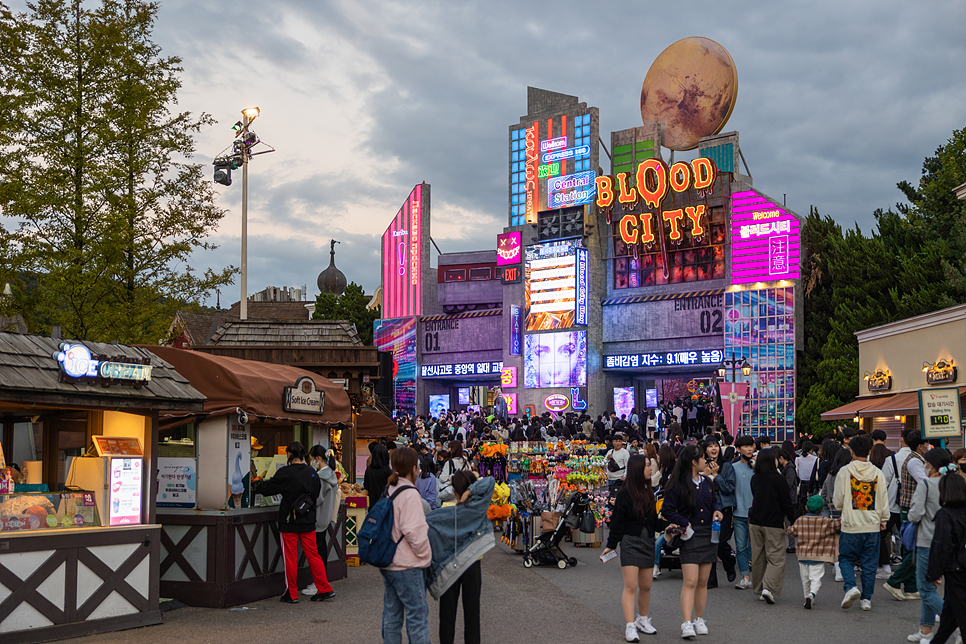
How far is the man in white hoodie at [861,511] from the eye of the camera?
9.70 metres

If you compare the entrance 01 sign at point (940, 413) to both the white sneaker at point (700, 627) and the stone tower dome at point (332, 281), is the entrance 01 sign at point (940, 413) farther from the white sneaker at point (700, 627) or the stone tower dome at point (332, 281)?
the stone tower dome at point (332, 281)

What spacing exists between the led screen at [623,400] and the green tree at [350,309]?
18.3 metres

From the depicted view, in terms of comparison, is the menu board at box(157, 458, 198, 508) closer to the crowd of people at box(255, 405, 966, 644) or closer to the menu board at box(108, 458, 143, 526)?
the crowd of people at box(255, 405, 966, 644)

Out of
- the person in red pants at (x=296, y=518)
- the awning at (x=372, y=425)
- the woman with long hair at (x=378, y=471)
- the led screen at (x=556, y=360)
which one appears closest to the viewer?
the person in red pants at (x=296, y=518)

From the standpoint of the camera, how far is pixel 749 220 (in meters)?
40.2

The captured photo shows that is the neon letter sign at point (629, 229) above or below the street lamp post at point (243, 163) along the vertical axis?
above

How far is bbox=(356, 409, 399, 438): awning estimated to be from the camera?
22.7 metres

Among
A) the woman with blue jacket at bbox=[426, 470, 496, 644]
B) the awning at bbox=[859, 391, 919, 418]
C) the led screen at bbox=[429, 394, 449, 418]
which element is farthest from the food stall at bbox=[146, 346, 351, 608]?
the led screen at bbox=[429, 394, 449, 418]

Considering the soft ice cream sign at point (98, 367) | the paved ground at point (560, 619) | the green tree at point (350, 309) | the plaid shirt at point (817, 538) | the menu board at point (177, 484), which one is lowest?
the paved ground at point (560, 619)

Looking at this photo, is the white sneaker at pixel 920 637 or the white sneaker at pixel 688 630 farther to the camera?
the white sneaker at pixel 688 630

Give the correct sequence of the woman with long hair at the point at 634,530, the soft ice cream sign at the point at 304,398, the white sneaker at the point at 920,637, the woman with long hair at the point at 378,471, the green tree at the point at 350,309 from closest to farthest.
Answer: the white sneaker at the point at 920,637 → the woman with long hair at the point at 634,530 → the soft ice cream sign at the point at 304,398 → the woman with long hair at the point at 378,471 → the green tree at the point at 350,309

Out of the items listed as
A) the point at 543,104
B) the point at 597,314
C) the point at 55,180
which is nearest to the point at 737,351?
the point at 597,314

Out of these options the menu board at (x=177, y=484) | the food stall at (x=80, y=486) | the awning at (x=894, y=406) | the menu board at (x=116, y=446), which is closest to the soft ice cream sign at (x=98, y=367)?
the food stall at (x=80, y=486)

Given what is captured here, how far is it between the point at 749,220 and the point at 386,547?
36093 mm
